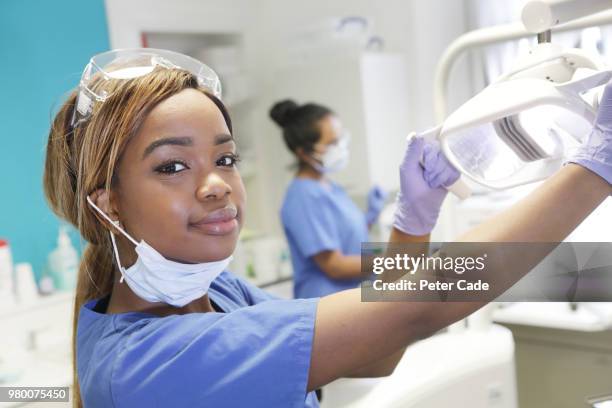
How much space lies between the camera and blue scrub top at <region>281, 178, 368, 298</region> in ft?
7.23

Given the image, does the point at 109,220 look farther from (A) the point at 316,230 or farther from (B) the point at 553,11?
(A) the point at 316,230

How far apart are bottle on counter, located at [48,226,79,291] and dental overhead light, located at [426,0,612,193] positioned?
174 centimetres

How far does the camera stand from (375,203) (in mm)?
2662

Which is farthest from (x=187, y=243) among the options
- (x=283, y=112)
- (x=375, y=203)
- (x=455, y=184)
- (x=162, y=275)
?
(x=375, y=203)

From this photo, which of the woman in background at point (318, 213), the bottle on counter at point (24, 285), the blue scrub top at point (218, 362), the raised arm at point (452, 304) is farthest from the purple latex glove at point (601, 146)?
the bottle on counter at point (24, 285)

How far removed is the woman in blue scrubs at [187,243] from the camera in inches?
27.1

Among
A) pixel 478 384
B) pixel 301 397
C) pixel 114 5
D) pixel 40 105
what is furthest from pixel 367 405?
pixel 114 5

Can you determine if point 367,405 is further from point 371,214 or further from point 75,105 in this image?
point 371,214

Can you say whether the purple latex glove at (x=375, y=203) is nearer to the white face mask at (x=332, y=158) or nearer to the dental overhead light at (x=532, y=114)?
the white face mask at (x=332, y=158)

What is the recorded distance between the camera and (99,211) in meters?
0.84

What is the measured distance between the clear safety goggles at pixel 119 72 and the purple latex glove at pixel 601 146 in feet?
1.72

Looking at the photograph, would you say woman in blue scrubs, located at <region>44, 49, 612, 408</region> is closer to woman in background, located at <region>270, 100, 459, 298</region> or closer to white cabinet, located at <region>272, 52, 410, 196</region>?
woman in background, located at <region>270, 100, 459, 298</region>

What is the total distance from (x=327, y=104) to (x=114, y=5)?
103cm

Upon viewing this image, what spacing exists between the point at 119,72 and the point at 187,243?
0.28 meters
